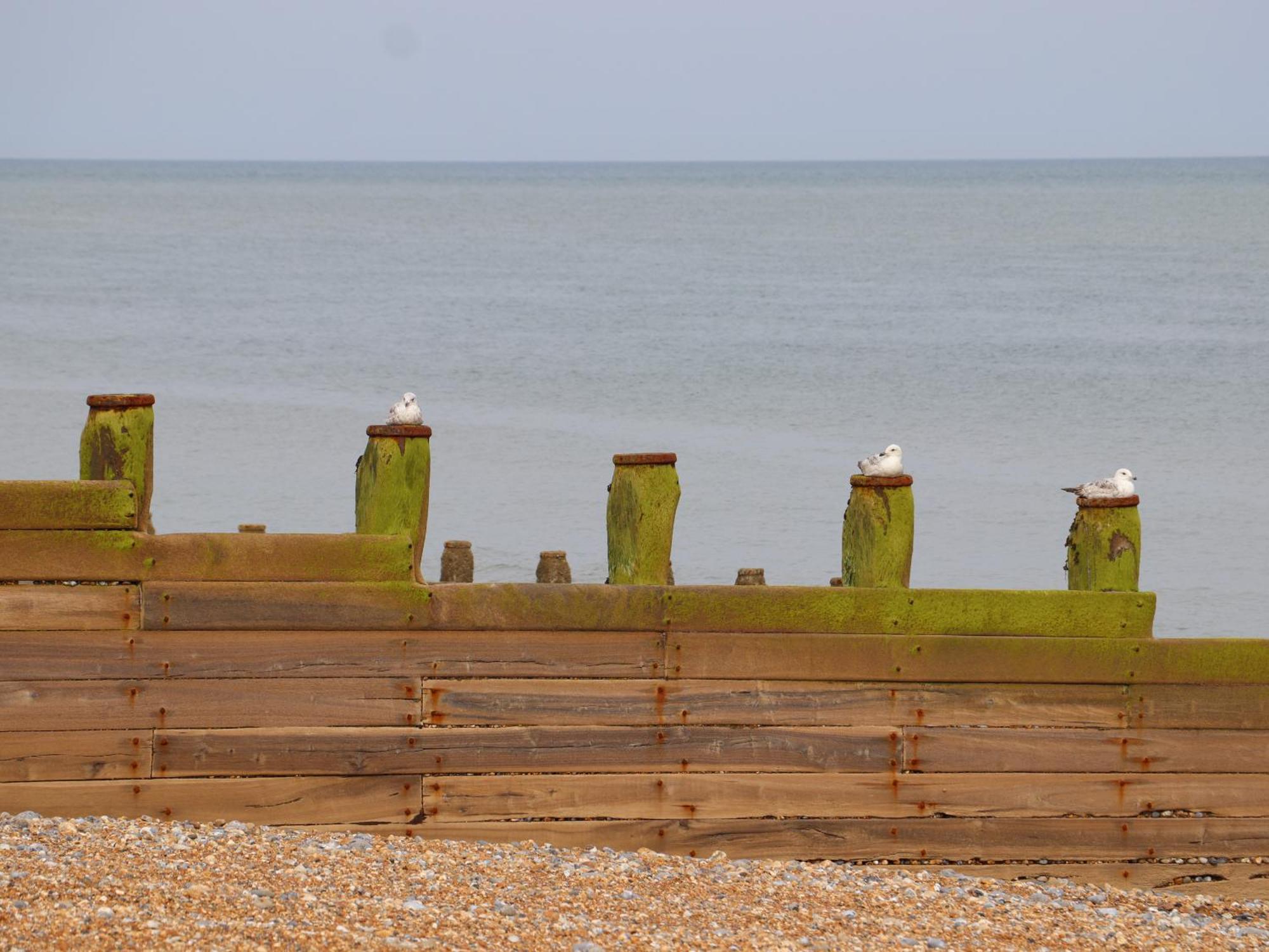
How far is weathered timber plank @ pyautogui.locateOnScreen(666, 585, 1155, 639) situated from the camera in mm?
7367

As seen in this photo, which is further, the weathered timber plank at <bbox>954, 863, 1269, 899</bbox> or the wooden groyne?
the weathered timber plank at <bbox>954, 863, 1269, 899</bbox>

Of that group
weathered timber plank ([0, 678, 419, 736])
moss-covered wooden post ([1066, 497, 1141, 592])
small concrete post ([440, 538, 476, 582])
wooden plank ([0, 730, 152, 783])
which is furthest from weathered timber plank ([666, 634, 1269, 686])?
small concrete post ([440, 538, 476, 582])

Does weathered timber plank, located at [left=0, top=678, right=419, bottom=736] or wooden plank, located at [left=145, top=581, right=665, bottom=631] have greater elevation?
wooden plank, located at [left=145, top=581, right=665, bottom=631]

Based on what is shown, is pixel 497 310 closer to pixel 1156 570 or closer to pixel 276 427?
pixel 276 427

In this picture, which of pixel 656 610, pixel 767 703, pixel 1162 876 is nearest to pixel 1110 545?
pixel 1162 876

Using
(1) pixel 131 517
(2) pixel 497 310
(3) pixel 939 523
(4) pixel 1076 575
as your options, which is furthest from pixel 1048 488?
(2) pixel 497 310

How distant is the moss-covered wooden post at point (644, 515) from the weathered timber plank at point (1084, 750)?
137 cm

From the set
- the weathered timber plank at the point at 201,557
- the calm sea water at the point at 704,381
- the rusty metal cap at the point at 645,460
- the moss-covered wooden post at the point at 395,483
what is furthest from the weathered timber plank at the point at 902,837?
the calm sea water at the point at 704,381

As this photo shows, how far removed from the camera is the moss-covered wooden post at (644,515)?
7465 millimetres

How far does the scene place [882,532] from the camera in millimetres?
7512

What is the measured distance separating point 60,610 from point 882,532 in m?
3.58

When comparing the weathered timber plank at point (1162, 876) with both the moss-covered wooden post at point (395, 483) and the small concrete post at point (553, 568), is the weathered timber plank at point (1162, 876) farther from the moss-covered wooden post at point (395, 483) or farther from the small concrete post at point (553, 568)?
the small concrete post at point (553, 568)

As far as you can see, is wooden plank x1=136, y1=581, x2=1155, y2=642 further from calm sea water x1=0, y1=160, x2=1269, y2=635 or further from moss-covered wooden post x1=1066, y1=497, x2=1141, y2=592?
calm sea water x1=0, y1=160, x2=1269, y2=635

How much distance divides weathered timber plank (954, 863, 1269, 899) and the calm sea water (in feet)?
39.3
